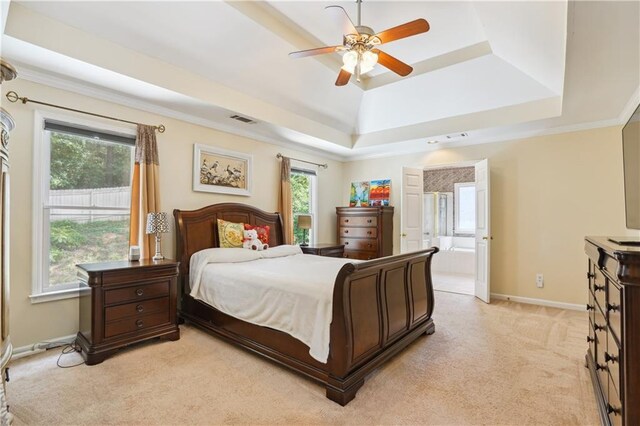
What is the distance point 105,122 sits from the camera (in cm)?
326

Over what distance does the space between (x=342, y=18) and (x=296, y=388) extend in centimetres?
274

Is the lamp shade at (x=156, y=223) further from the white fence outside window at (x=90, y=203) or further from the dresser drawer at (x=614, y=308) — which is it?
the dresser drawer at (x=614, y=308)

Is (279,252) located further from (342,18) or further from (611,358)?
(611,358)

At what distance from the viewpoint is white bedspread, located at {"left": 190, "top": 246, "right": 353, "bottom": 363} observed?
2.19 m

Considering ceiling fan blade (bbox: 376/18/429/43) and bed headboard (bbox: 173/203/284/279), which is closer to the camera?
ceiling fan blade (bbox: 376/18/429/43)

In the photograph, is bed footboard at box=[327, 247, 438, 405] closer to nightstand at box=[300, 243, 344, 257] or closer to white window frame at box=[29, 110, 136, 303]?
nightstand at box=[300, 243, 344, 257]

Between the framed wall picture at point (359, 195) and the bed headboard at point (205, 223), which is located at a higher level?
the framed wall picture at point (359, 195)

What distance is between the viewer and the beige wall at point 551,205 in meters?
4.04

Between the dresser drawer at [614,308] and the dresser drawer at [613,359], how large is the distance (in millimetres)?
69

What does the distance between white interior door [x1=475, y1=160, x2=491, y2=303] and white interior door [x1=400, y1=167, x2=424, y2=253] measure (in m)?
1.00

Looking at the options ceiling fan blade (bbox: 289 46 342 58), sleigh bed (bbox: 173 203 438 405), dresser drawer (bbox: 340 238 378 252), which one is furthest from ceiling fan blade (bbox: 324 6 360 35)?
dresser drawer (bbox: 340 238 378 252)

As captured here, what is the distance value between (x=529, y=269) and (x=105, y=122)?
230 inches

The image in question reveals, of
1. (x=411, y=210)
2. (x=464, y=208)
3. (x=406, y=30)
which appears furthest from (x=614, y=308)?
(x=464, y=208)

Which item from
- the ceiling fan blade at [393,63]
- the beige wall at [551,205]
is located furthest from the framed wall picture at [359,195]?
the ceiling fan blade at [393,63]
